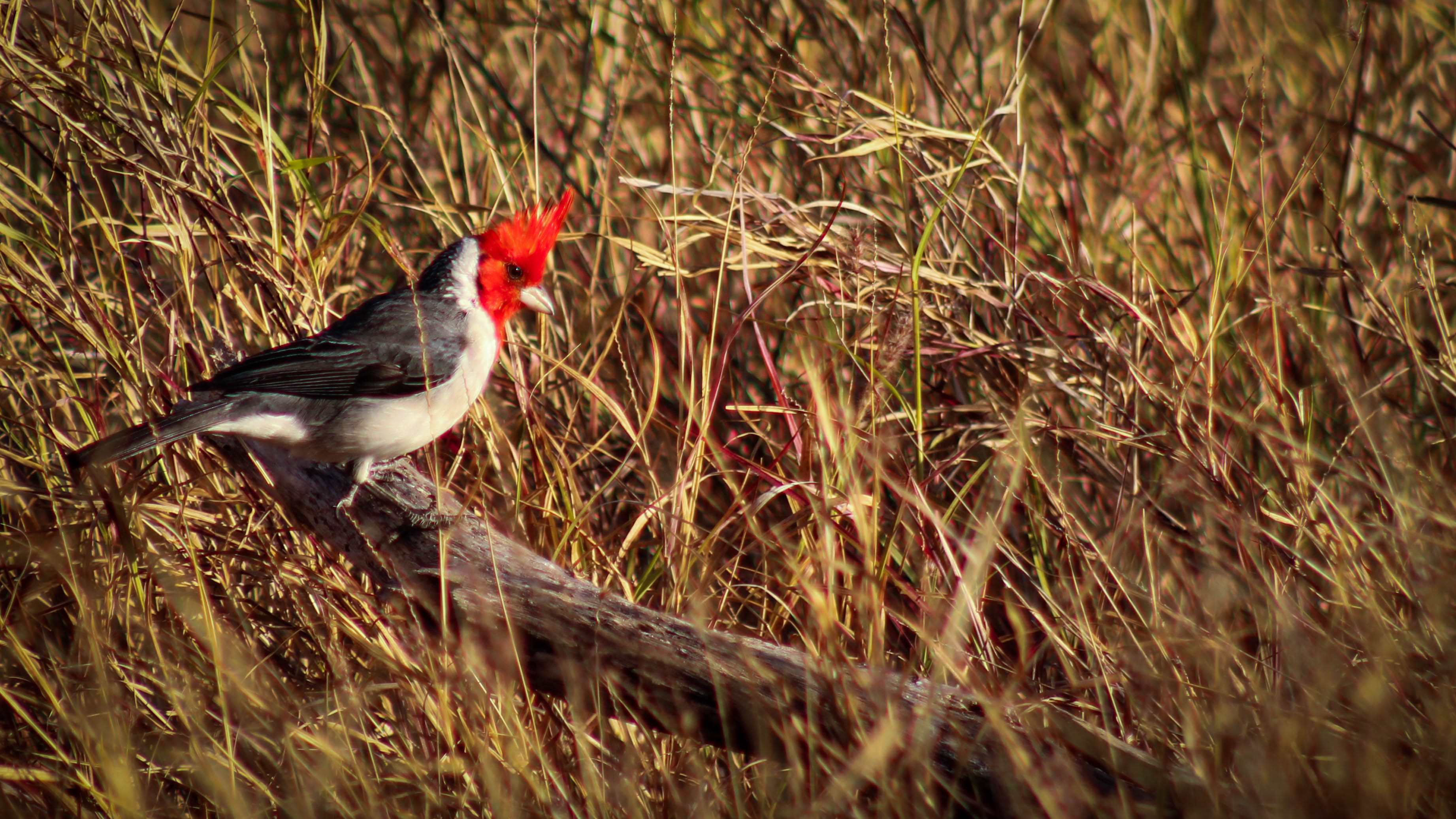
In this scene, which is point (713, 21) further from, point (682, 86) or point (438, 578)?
point (438, 578)

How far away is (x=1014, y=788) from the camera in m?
1.74

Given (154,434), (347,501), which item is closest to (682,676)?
(347,501)

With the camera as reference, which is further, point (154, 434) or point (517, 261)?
point (517, 261)

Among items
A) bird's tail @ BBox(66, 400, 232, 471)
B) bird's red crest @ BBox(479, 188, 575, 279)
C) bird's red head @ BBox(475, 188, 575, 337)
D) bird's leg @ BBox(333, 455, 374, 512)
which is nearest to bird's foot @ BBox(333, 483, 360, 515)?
bird's leg @ BBox(333, 455, 374, 512)

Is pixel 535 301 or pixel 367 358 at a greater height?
pixel 535 301

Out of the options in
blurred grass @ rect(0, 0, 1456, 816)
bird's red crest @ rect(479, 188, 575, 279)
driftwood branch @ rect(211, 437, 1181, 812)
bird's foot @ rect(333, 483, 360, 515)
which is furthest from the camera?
bird's red crest @ rect(479, 188, 575, 279)

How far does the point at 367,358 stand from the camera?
2.87 metres

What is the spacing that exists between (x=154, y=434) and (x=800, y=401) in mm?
1925

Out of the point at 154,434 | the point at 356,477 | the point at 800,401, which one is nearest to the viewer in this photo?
the point at 154,434

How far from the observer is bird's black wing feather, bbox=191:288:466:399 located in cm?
266

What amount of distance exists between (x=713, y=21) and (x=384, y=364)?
2.10m

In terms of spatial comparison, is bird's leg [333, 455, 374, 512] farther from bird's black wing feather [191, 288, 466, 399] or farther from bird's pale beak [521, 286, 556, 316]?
bird's pale beak [521, 286, 556, 316]

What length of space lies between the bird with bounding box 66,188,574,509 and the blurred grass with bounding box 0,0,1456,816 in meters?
0.15

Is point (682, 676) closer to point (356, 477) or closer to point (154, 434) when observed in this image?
point (356, 477)
